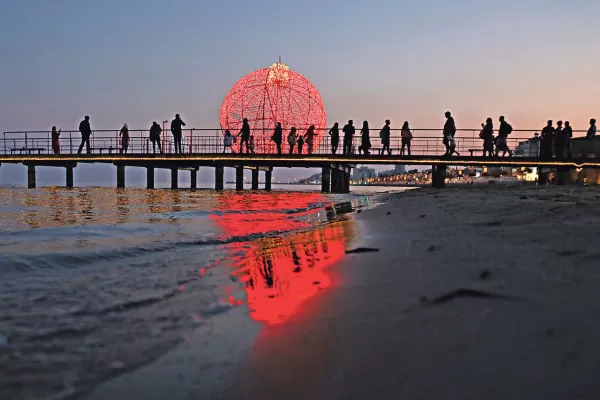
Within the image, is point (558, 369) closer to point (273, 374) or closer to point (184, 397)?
point (273, 374)

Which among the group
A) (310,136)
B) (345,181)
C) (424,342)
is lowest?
(345,181)

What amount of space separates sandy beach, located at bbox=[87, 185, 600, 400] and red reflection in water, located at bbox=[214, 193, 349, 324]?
0.16 metres

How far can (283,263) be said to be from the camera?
13.0 feet

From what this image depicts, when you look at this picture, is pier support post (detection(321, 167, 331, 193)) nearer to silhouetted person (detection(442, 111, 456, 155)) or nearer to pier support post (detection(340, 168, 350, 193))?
pier support post (detection(340, 168, 350, 193))

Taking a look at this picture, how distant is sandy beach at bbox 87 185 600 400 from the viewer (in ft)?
4.89

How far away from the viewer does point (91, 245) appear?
466 cm

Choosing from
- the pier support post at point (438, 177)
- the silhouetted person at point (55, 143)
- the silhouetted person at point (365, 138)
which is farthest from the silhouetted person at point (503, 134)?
the silhouetted person at point (55, 143)

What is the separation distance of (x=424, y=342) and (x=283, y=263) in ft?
7.29

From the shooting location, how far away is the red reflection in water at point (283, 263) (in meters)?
2.71

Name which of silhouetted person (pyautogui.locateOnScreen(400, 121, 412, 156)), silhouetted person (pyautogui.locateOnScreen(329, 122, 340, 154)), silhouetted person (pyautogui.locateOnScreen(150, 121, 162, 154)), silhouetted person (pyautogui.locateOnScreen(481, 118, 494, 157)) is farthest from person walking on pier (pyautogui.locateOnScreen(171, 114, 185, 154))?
silhouetted person (pyautogui.locateOnScreen(481, 118, 494, 157))

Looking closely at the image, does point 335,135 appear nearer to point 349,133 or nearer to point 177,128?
point 349,133

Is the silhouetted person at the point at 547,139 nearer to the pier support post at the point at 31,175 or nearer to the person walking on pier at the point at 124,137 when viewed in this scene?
the person walking on pier at the point at 124,137

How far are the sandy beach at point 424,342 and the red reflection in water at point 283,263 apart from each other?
6.2 inches

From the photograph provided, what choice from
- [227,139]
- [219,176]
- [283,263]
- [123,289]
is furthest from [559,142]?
[123,289]
